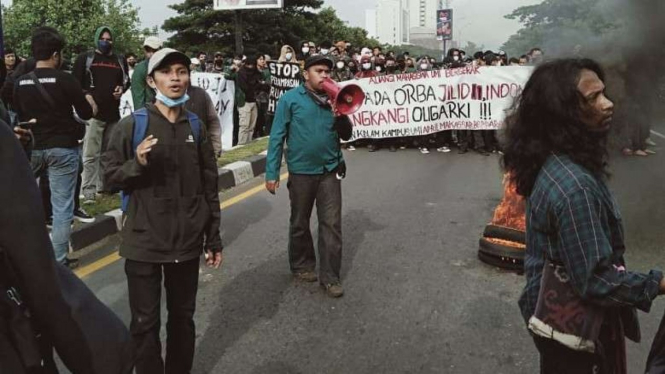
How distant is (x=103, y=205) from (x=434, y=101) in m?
6.64

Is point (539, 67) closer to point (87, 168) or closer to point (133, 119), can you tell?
point (133, 119)

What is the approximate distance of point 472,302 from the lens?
4.19 metres

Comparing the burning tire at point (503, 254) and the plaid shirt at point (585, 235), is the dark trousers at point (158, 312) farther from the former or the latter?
the burning tire at point (503, 254)

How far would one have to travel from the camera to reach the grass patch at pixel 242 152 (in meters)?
9.09

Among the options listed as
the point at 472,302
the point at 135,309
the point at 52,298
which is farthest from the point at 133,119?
the point at 472,302

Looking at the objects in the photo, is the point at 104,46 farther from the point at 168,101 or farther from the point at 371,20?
the point at 371,20

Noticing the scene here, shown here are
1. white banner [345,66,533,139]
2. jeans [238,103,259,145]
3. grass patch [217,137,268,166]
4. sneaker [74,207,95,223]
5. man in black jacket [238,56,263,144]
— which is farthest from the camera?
jeans [238,103,259,145]

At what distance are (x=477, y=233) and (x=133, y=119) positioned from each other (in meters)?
3.73

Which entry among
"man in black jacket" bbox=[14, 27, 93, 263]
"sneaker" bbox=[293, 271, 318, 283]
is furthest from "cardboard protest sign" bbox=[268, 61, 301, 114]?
"sneaker" bbox=[293, 271, 318, 283]

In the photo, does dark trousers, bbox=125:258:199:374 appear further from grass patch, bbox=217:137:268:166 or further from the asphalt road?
grass patch, bbox=217:137:268:166

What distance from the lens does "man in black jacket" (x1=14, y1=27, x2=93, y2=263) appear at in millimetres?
4590

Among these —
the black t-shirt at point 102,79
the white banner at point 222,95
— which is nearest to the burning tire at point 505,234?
the black t-shirt at point 102,79

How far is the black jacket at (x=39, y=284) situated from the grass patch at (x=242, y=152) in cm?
742

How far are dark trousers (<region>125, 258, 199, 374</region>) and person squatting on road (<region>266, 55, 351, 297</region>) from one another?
58.8 inches
